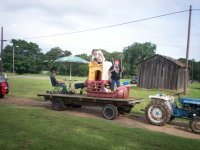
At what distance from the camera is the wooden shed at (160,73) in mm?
30828

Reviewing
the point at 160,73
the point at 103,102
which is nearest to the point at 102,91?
the point at 103,102

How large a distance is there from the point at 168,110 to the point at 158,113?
45 cm

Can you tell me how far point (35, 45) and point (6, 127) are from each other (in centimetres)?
8188

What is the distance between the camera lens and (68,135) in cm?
828

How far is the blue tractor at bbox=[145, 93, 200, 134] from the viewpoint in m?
10.5

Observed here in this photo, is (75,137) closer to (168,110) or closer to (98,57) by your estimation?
(168,110)

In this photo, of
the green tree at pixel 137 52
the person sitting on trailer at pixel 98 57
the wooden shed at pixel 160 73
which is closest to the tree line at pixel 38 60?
the green tree at pixel 137 52

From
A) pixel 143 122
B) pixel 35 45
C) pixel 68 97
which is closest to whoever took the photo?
pixel 143 122

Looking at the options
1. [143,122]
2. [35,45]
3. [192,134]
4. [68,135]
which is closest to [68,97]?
[143,122]

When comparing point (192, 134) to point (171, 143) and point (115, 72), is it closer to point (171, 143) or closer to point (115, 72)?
point (171, 143)

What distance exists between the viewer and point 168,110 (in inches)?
423

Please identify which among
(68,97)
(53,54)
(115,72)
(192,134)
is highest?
(53,54)

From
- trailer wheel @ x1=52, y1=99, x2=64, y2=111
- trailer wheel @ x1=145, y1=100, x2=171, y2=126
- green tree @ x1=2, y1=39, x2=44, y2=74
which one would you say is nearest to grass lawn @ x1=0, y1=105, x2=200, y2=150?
trailer wheel @ x1=145, y1=100, x2=171, y2=126

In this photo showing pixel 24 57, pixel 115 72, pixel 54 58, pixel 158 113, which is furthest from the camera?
pixel 54 58
